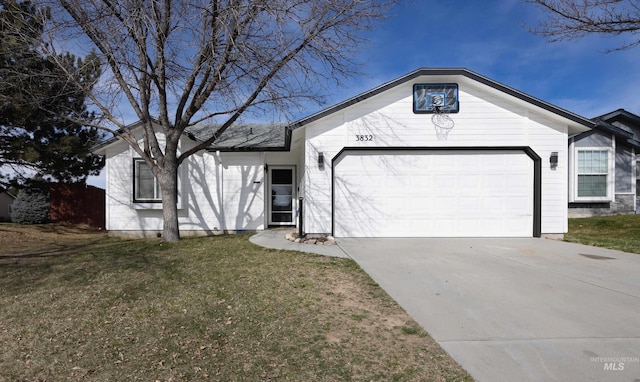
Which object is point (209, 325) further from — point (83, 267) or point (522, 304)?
point (83, 267)

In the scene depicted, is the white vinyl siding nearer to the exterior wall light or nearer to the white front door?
the exterior wall light

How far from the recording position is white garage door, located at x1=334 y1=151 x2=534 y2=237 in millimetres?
10727

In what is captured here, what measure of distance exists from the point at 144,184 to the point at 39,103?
3.66 m

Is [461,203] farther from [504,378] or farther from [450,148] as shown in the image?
[504,378]

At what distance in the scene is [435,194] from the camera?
10812 mm

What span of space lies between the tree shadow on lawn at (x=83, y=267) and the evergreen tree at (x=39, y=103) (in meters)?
4.02

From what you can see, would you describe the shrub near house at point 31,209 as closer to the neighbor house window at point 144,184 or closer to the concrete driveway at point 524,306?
the neighbor house window at point 144,184

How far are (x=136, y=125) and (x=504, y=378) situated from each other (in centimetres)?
1220

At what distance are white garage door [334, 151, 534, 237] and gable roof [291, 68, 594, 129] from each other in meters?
1.46

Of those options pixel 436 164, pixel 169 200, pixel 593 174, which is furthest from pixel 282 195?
pixel 593 174

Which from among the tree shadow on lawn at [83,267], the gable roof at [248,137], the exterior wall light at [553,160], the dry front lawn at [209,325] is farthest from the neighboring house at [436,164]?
the tree shadow on lawn at [83,267]

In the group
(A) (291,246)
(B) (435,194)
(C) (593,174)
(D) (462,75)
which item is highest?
(D) (462,75)

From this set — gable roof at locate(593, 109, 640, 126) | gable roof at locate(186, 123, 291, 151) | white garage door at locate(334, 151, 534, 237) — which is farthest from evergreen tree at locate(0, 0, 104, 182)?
gable roof at locate(593, 109, 640, 126)

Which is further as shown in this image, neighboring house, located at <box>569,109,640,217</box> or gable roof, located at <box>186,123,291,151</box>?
neighboring house, located at <box>569,109,640,217</box>
